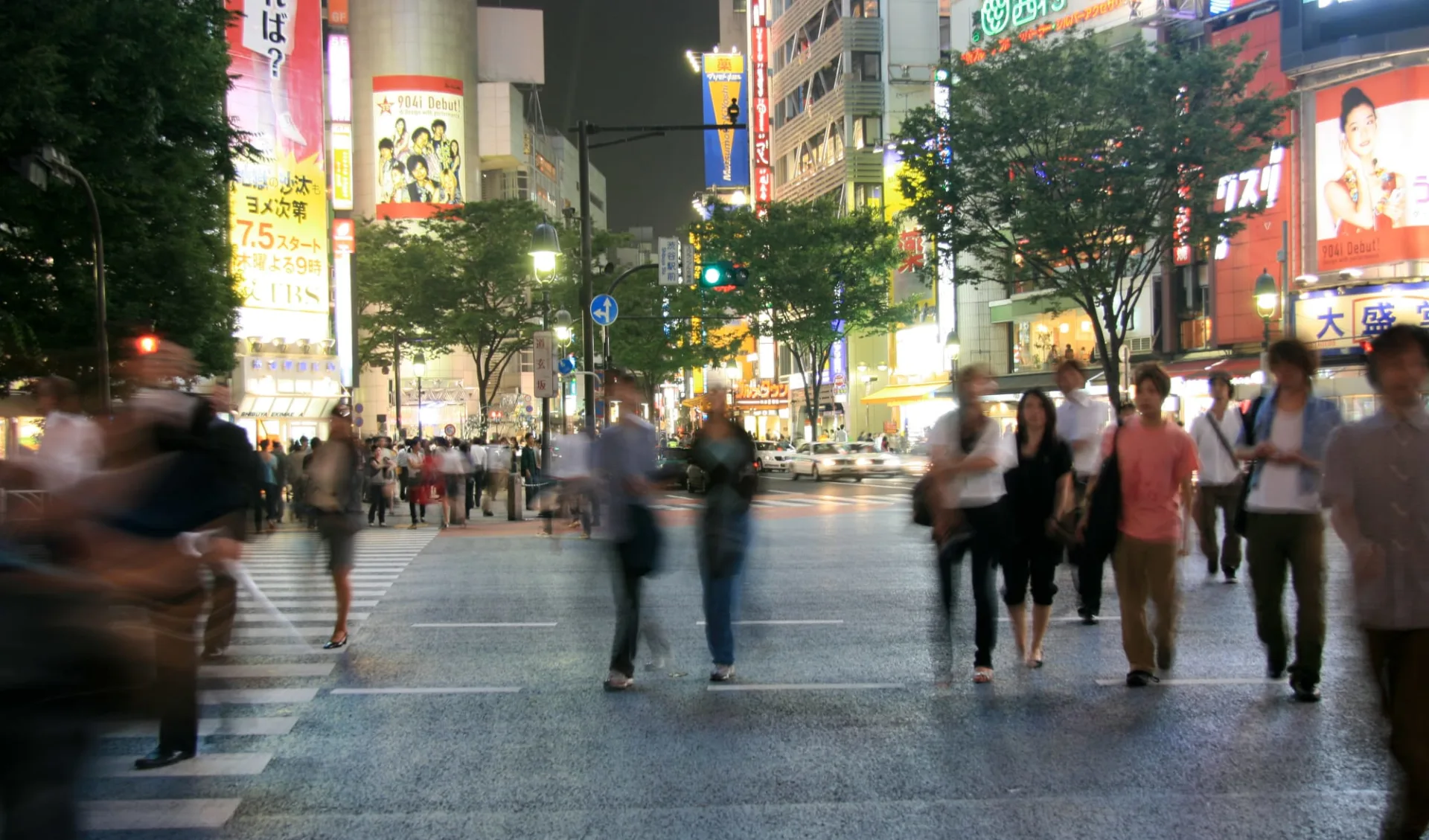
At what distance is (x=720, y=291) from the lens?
44.6 meters

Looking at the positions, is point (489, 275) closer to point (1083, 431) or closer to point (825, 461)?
point (825, 461)

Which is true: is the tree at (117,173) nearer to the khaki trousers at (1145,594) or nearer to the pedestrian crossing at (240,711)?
the pedestrian crossing at (240,711)

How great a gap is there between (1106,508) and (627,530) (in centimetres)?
311

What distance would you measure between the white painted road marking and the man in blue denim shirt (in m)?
4.57

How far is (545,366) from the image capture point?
23.2 metres

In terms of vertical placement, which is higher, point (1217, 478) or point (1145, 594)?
point (1217, 478)

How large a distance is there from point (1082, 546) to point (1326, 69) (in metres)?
29.1

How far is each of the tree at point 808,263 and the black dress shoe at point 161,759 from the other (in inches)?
1498

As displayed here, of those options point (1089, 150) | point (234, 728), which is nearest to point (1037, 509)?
point (234, 728)

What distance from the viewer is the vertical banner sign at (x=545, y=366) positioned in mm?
23094

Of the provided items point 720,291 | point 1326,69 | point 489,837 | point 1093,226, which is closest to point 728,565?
point 489,837

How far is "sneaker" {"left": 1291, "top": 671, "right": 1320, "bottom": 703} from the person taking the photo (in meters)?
6.88

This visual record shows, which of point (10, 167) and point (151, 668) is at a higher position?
point (10, 167)

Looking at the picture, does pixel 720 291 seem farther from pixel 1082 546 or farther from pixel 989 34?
pixel 1082 546
